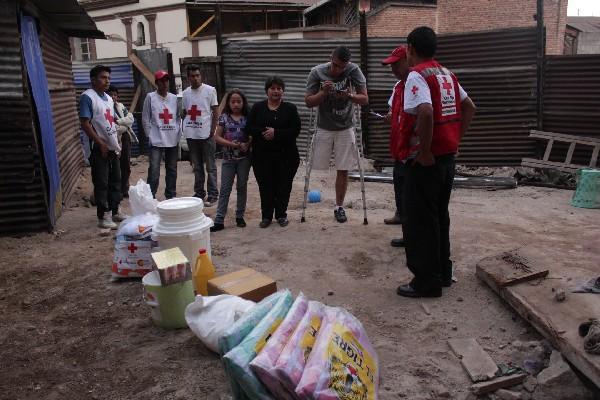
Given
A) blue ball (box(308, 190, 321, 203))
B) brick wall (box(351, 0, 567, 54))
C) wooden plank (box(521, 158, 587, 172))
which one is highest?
brick wall (box(351, 0, 567, 54))

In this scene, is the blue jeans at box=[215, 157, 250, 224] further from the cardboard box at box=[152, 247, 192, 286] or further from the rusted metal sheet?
the rusted metal sheet

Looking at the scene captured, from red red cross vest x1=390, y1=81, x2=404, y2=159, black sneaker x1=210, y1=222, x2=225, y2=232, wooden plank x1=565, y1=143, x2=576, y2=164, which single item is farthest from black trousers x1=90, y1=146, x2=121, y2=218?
wooden plank x1=565, y1=143, x2=576, y2=164

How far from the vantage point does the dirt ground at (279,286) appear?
283 centimetres

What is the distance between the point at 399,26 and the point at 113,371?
72.0 ft

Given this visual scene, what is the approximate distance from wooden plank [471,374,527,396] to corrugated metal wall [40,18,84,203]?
6294 millimetres

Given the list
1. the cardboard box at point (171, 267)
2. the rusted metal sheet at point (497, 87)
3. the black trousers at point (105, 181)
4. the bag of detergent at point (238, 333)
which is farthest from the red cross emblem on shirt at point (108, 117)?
the rusted metal sheet at point (497, 87)

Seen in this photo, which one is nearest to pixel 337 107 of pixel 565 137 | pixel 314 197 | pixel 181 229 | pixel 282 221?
pixel 282 221

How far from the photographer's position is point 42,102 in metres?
6.14

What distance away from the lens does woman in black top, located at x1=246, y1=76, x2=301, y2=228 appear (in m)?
5.43

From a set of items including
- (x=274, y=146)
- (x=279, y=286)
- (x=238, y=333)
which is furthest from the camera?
(x=274, y=146)

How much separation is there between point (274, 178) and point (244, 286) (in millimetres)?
2427

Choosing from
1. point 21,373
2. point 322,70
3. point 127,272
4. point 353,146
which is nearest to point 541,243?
point 353,146

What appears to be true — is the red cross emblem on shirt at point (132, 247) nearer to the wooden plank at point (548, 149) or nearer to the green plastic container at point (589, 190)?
the green plastic container at point (589, 190)

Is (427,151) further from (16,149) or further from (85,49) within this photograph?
(85,49)
